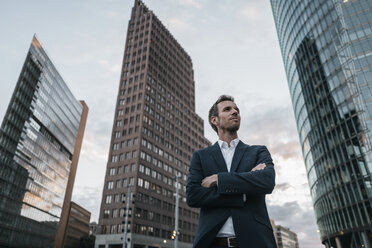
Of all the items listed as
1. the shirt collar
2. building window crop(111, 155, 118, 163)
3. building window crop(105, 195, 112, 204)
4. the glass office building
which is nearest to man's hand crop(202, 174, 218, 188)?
the shirt collar

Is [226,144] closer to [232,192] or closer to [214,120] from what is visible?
[214,120]

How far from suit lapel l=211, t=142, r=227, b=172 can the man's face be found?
0.84ft

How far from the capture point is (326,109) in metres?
45.2

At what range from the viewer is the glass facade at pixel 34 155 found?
237 ft

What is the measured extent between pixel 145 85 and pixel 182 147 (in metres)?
22.8

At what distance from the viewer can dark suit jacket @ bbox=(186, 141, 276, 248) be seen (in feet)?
7.79

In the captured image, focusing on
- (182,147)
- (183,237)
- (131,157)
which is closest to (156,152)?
(131,157)

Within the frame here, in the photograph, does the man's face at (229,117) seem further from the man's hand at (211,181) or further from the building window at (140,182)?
the building window at (140,182)

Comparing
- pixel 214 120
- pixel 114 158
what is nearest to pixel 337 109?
pixel 214 120

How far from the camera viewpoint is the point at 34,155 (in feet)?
280

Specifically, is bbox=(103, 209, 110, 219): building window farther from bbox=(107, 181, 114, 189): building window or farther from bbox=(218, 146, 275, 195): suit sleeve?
bbox=(218, 146, 275, 195): suit sleeve

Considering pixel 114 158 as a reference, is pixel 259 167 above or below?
below

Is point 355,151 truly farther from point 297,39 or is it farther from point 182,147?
point 182,147

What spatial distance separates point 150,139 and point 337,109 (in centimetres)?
4391
